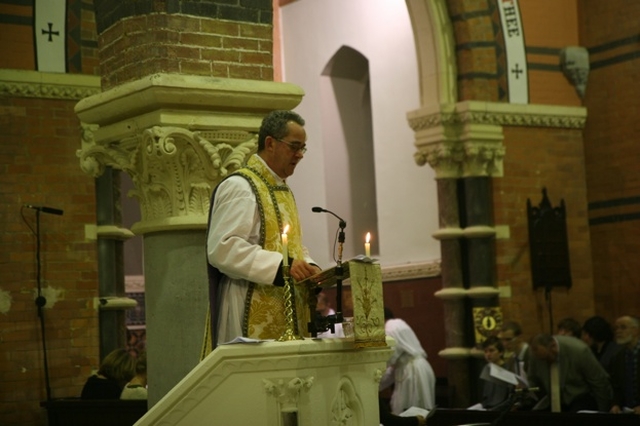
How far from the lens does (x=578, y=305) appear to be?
11.8 meters

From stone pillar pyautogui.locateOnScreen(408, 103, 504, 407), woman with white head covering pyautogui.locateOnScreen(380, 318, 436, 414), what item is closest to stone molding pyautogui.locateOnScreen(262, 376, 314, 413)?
woman with white head covering pyautogui.locateOnScreen(380, 318, 436, 414)

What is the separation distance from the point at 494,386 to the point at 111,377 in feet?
9.41

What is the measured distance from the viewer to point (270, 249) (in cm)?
506

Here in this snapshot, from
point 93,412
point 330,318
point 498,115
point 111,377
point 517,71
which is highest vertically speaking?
point 517,71

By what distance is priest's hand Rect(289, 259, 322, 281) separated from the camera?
4684 mm

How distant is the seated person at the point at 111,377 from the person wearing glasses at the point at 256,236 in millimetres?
3847

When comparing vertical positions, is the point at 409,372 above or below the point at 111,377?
below

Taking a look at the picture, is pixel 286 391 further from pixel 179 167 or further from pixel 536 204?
pixel 536 204

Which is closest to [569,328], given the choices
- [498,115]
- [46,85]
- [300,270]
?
[498,115]

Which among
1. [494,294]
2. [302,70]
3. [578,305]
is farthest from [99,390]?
[302,70]

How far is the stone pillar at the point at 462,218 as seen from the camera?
1133cm

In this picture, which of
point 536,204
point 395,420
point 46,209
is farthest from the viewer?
point 536,204

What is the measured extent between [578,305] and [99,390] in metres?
5.14

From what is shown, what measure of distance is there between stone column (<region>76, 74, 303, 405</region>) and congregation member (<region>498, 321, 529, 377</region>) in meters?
4.38
